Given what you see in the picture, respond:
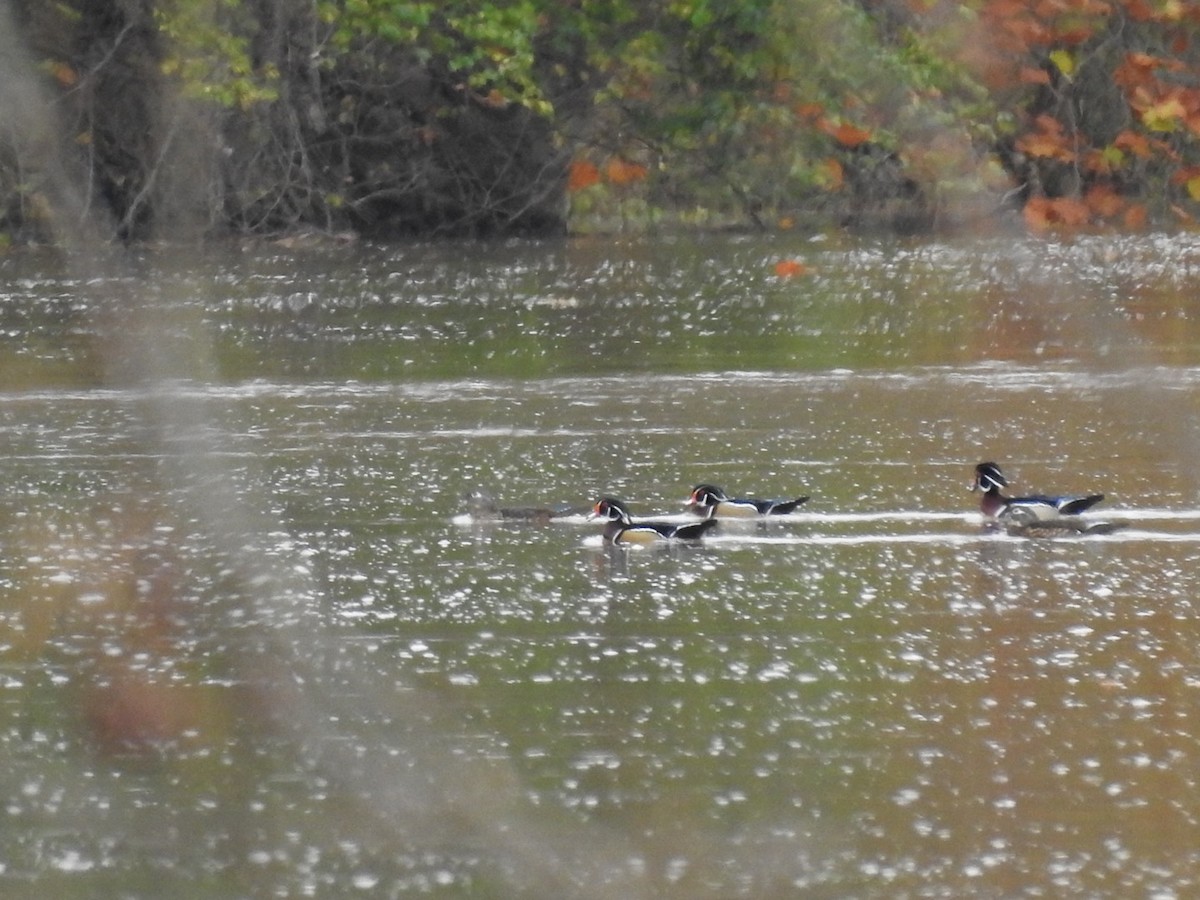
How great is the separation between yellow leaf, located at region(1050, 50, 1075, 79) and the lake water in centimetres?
32

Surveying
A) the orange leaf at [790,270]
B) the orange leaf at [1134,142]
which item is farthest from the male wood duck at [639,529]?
the orange leaf at [790,270]

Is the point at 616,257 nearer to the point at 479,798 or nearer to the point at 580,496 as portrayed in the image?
the point at 580,496

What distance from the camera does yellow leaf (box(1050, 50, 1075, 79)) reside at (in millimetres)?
4023

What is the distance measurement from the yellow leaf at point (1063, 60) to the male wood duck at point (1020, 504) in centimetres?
552

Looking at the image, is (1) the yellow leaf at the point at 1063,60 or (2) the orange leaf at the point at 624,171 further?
(2) the orange leaf at the point at 624,171

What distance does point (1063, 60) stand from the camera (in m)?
4.01

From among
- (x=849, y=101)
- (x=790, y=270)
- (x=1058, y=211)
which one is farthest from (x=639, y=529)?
(x=790, y=270)

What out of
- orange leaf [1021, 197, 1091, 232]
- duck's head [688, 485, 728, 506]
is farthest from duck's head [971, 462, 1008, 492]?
orange leaf [1021, 197, 1091, 232]

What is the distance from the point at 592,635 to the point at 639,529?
1.50m

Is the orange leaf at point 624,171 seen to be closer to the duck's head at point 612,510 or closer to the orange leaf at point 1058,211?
the duck's head at point 612,510

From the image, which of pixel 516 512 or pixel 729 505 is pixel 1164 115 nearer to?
pixel 729 505

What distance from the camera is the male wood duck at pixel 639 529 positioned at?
9.35 m

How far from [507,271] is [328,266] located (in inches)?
81.9

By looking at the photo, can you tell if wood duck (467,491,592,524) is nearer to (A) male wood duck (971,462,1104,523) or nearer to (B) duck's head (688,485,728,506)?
(B) duck's head (688,485,728,506)
